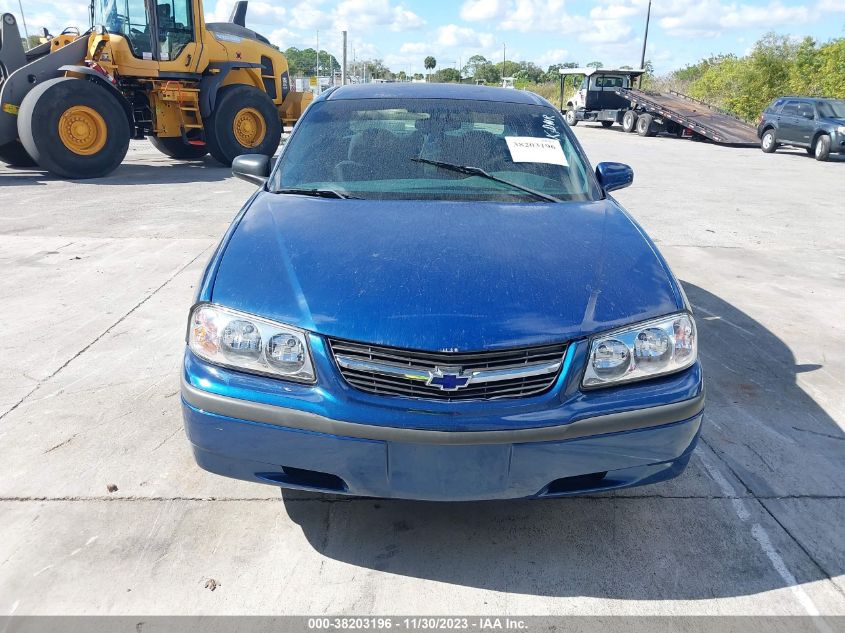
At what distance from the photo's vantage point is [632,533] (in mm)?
2480

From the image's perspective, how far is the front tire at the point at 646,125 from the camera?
2422 centimetres

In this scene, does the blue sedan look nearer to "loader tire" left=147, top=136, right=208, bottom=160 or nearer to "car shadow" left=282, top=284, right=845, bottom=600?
"car shadow" left=282, top=284, right=845, bottom=600

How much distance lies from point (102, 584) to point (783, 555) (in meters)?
→ 2.41

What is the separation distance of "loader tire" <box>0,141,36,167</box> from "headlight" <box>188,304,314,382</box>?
10.9m

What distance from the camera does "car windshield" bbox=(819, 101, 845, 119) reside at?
1728 centimetres

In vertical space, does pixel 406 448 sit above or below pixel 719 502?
above

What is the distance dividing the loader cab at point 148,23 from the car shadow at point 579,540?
10.7 m

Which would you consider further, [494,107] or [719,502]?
[494,107]

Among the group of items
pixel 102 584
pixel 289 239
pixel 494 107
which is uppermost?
pixel 494 107

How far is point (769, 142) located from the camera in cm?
1922

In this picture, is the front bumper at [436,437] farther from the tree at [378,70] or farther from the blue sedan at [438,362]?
the tree at [378,70]

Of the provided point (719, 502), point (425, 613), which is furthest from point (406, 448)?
point (719, 502)

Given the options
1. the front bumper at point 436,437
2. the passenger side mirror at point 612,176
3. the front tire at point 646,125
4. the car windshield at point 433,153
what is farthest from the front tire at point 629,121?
the front bumper at point 436,437

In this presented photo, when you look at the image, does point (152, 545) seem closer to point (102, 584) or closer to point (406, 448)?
point (102, 584)
